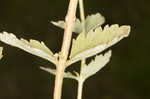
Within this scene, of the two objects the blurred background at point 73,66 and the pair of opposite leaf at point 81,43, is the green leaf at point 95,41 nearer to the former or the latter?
the pair of opposite leaf at point 81,43

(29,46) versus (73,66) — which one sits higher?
(73,66)

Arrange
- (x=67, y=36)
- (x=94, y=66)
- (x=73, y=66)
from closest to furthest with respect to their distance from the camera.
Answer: (x=67, y=36), (x=94, y=66), (x=73, y=66)

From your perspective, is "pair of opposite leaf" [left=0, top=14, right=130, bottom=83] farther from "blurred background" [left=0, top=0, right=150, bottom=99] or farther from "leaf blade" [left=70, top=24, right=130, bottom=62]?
"blurred background" [left=0, top=0, right=150, bottom=99]

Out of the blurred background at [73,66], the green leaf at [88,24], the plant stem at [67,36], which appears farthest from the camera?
the blurred background at [73,66]

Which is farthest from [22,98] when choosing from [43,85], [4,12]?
[4,12]

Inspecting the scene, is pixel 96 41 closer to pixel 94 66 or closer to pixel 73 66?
pixel 94 66

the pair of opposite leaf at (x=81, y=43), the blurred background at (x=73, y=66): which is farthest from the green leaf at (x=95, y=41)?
the blurred background at (x=73, y=66)

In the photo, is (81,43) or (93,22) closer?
(81,43)

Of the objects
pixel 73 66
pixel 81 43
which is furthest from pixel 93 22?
pixel 73 66
